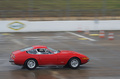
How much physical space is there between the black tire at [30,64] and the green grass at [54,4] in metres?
23.0

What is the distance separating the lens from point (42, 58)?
1005cm

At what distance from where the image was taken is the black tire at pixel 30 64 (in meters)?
9.93

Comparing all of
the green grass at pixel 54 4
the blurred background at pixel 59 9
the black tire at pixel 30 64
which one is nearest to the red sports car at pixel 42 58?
the black tire at pixel 30 64

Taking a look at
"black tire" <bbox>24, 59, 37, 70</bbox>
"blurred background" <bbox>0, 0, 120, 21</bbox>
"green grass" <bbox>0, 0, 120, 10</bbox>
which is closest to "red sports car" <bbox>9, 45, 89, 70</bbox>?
"black tire" <bbox>24, 59, 37, 70</bbox>

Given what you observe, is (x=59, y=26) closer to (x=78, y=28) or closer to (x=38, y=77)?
(x=78, y=28)

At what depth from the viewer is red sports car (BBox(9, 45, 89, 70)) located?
988 centimetres

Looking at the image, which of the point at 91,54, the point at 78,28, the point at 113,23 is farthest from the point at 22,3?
the point at 91,54

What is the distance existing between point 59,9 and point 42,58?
23286 mm

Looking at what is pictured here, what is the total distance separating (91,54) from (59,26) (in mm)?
12460

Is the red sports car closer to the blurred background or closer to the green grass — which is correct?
the blurred background

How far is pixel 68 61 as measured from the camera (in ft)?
33.8

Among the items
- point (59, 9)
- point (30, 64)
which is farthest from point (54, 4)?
point (30, 64)

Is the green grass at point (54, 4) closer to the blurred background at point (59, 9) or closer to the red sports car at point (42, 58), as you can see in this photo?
the blurred background at point (59, 9)

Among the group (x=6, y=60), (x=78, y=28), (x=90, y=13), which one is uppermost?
(x=90, y=13)
